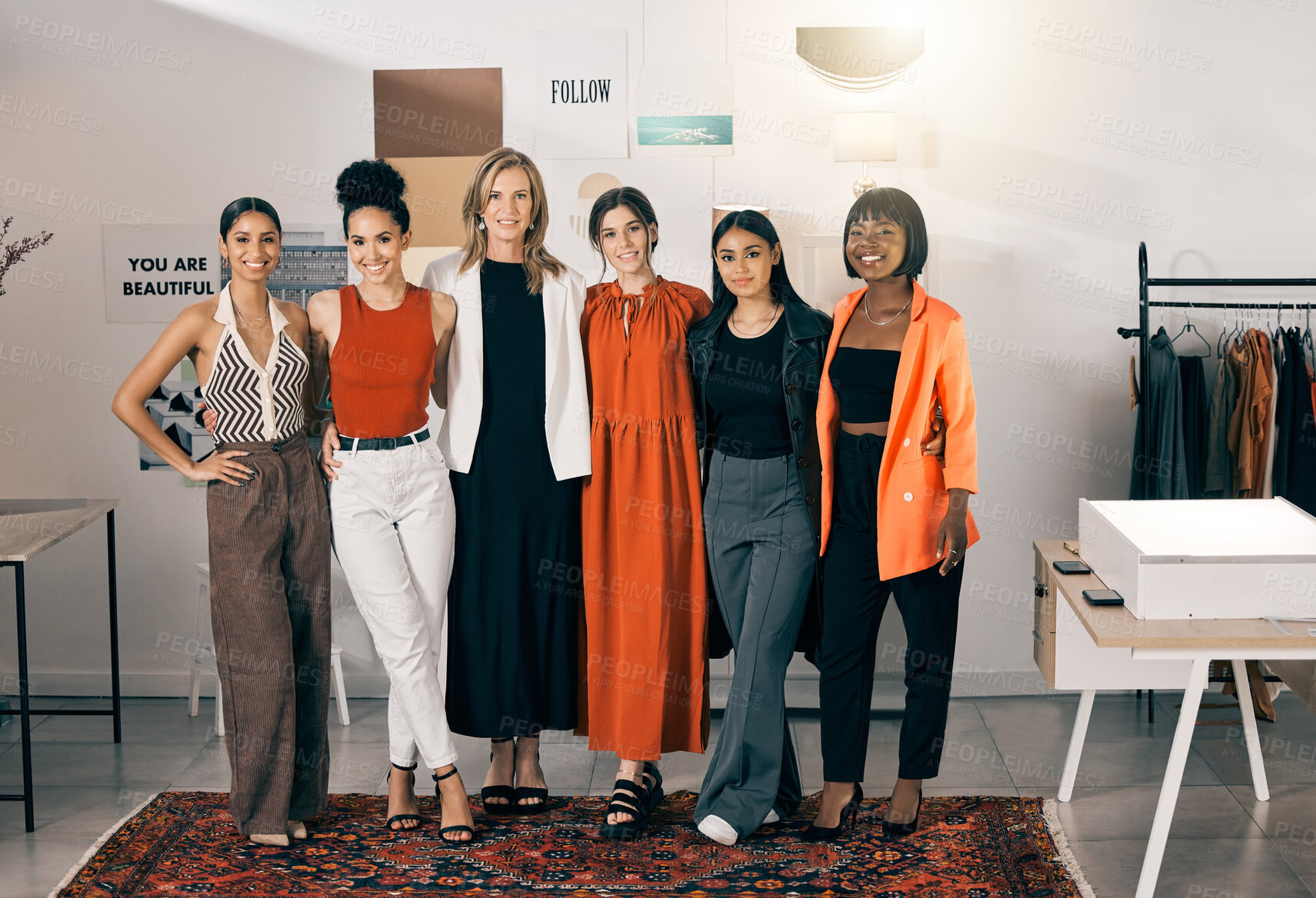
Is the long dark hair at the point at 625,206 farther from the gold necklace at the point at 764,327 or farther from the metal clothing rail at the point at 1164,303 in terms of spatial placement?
the metal clothing rail at the point at 1164,303

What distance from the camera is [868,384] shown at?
3004 millimetres

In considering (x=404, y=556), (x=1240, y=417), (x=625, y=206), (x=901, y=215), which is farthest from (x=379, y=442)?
(x=1240, y=417)

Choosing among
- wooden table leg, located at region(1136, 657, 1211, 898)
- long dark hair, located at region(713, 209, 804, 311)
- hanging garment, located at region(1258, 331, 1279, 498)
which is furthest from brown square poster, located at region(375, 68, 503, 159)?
wooden table leg, located at region(1136, 657, 1211, 898)

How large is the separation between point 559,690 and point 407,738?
0.45 m

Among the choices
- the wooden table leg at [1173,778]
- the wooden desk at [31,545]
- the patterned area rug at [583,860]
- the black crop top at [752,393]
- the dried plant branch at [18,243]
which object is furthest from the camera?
the dried plant branch at [18,243]

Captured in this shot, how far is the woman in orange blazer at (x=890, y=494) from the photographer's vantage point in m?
2.96

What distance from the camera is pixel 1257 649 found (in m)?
2.52

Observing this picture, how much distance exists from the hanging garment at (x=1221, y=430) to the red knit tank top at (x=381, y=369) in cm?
278

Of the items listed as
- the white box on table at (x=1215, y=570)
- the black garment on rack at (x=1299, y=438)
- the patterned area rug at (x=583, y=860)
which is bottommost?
the patterned area rug at (x=583, y=860)

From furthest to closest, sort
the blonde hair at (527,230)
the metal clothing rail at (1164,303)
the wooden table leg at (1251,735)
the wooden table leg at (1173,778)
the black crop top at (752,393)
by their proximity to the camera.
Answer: the metal clothing rail at (1164,303) → the wooden table leg at (1251,735) → the blonde hair at (527,230) → the black crop top at (752,393) → the wooden table leg at (1173,778)

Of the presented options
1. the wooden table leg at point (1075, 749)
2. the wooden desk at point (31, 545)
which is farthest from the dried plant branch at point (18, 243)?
the wooden table leg at point (1075, 749)

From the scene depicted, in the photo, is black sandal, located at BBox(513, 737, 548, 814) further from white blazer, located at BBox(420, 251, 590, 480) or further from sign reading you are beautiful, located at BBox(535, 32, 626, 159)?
sign reading you are beautiful, located at BBox(535, 32, 626, 159)

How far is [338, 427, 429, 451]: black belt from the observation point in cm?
305

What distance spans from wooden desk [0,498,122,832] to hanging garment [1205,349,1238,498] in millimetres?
3844
